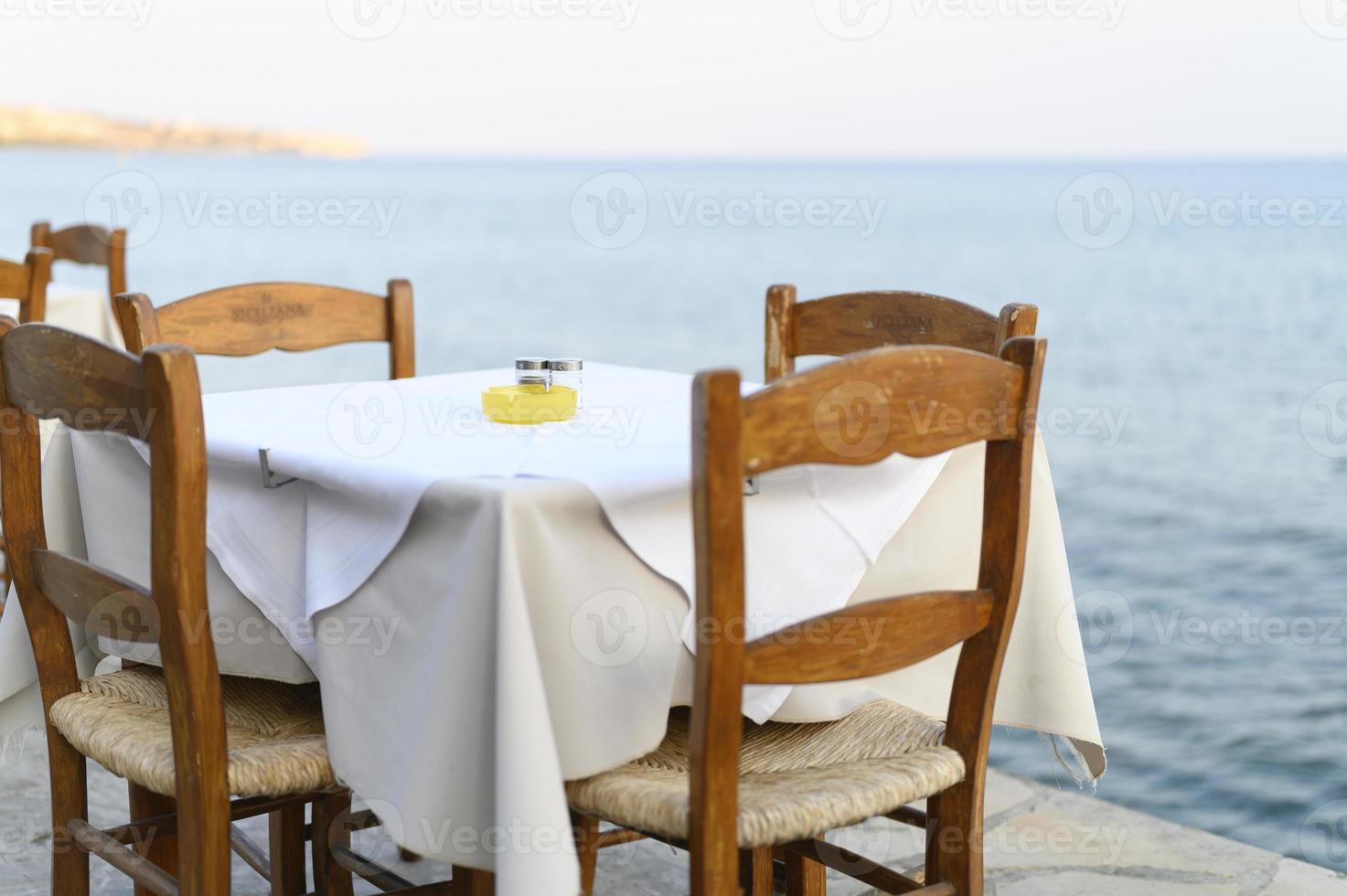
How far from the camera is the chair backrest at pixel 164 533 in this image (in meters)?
1.26

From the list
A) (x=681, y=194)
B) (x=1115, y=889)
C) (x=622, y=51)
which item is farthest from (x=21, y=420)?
(x=681, y=194)

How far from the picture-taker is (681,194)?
31.7m

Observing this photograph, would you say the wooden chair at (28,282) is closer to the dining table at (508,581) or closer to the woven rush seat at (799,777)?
the dining table at (508,581)

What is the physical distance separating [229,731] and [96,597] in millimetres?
203

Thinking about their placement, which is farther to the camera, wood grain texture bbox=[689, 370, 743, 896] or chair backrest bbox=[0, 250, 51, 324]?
chair backrest bbox=[0, 250, 51, 324]

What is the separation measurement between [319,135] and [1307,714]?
29384mm

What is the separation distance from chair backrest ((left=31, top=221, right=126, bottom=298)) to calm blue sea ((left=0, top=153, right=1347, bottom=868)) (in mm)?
2912

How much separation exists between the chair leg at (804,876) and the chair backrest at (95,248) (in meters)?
2.90

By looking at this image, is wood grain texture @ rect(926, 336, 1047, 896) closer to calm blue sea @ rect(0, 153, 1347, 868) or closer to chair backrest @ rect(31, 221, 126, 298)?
calm blue sea @ rect(0, 153, 1347, 868)

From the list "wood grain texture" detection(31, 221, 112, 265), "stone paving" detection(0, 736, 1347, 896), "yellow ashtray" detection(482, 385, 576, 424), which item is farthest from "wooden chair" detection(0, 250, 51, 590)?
"yellow ashtray" detection(482, 385, 576, 424)

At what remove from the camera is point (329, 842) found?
5.91 feet

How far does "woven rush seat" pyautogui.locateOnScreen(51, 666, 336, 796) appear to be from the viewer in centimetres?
137

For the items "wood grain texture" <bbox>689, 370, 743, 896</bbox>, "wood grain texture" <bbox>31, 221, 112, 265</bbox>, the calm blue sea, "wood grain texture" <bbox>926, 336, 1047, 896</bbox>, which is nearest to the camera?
"wood grain texture" <bbox>689, 370, 743, 896</bbox>

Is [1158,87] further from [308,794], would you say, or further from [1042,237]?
[308,794]
